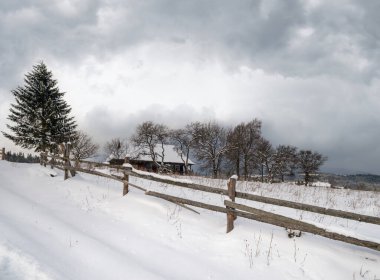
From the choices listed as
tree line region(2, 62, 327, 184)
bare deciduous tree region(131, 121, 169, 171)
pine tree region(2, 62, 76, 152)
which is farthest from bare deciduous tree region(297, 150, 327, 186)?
pine tree region(2, 62, 76, 152)

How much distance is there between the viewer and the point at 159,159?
184 feet

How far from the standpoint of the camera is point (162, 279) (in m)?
4.79

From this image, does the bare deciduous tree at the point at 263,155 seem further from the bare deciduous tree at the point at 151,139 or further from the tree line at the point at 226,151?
the bare deciduous tree at the point at 151,139

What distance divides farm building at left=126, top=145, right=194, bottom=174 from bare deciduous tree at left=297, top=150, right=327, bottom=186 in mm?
19452

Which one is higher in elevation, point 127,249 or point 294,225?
point 294,225

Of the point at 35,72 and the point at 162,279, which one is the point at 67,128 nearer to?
the point at 35,72

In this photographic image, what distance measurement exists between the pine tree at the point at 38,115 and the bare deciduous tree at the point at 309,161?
1605 inches

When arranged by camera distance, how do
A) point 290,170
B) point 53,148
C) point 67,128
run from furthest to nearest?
point 290,170
point 67,128
point 53,148

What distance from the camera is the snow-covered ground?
189 inches

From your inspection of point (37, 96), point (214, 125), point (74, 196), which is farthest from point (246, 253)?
point (214, 125)

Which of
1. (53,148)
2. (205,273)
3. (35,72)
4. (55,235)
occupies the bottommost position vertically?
(205,273)

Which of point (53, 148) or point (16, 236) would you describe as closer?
point (16, 236)

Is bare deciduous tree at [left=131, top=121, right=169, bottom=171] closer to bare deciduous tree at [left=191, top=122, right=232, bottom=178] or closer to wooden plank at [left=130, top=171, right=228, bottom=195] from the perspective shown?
bare deciduous tree at [left=191, top=122, right=232, bottom=178]

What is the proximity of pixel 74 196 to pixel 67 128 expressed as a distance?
22.7 meters
